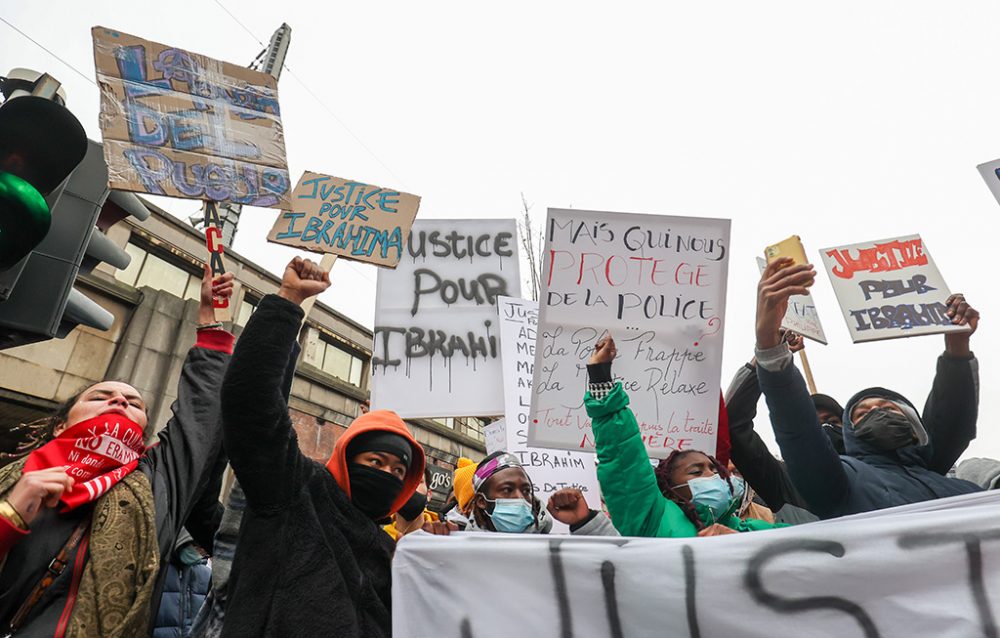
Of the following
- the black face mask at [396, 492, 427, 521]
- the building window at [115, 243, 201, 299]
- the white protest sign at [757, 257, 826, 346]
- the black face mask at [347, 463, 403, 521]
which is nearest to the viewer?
the black face mask at [347, 463, 403, 521]

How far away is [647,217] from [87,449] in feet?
8.16

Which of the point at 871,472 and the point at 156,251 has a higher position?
the point at 156,251

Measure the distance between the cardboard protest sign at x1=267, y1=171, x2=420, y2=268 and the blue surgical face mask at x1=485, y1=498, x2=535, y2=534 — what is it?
1.31 m

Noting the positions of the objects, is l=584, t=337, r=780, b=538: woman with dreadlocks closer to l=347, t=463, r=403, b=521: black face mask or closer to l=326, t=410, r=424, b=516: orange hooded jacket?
l=326, t=410, r=424, b=516: orange hooded jacket

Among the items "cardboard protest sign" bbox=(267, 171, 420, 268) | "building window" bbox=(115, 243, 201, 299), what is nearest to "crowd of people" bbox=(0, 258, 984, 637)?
"cardboard protest sign" bbox=(267, 171, 420, 268)

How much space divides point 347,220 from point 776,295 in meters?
2.03

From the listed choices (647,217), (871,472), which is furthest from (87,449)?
(871,472)

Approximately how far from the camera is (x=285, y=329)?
1.66m

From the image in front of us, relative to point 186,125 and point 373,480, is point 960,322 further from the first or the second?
point 186,125

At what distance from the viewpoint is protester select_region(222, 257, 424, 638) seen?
4.79 feet

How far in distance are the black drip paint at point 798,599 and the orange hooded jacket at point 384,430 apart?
1.02 meters

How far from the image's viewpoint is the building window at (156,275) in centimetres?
905

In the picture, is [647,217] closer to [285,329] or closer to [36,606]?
[285,329]

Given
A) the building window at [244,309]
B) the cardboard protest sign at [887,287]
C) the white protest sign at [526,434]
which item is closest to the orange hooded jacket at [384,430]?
the white protest sign at [526,434]
